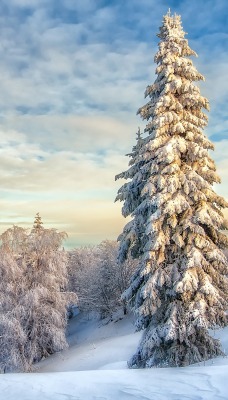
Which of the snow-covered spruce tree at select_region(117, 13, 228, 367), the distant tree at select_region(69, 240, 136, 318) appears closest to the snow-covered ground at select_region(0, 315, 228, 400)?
the snow-covered spruce tree at select_region(117, 13, 228, 367)

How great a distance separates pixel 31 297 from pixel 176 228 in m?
14.7

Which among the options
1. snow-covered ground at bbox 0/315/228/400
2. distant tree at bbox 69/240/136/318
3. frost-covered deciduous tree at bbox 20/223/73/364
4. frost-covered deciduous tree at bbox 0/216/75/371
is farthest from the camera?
distant tree at bbox 69/240/136/318

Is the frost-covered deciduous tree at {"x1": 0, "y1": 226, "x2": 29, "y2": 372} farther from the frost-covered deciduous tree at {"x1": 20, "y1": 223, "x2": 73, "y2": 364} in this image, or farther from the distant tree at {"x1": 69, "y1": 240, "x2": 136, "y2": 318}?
the distant tree at {"x1": 69, "y1": 240, "x2": 136, "y2": 318}

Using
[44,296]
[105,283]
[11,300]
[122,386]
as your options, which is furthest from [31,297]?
[105,283]

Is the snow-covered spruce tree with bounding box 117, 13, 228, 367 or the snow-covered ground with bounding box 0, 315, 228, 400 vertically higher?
the snow-covered spruce tree with bounding box 117, 13, 228, 367

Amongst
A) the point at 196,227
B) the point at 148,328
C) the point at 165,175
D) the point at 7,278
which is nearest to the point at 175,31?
the point at 165,175

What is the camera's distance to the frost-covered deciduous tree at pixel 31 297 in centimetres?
2411

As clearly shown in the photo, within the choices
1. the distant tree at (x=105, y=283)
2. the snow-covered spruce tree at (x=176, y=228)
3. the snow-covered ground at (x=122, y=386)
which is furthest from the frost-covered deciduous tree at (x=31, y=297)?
the snow-covered ground at (x=122, y=386)

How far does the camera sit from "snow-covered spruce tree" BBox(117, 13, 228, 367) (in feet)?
42.6

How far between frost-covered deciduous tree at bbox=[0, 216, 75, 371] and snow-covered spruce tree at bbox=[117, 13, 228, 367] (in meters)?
12.5

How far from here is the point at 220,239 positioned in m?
14.5

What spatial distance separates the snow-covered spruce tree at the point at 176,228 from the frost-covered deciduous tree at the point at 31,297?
1247 centimetres

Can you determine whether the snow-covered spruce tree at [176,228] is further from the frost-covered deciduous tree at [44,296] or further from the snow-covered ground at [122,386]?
the frost-covered deciduous tree at [44,296]

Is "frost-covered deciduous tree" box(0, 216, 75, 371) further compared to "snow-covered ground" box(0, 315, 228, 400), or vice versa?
"frost-covered deciduous tree" box(0, 216, 75, 371)
